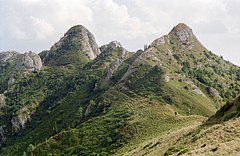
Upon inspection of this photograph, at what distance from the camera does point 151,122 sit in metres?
133

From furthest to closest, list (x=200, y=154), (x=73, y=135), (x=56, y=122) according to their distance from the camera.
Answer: (x=56, y=122), (x=73, y=135), (x=200, y=154)

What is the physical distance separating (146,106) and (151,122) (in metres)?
23.8

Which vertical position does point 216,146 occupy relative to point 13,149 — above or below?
below

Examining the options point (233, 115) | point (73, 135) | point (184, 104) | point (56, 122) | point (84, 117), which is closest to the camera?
point (233, 115)

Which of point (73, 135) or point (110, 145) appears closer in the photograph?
point (110, 145)

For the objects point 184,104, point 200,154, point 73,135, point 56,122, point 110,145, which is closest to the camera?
point 200,154

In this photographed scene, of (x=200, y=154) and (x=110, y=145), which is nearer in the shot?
(x=200, y=154)

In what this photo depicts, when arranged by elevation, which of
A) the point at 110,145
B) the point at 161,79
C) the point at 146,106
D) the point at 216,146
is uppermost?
the point at 161,79

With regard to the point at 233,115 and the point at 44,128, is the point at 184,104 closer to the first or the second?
the point at 44,128

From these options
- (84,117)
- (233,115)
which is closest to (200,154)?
(233,115)

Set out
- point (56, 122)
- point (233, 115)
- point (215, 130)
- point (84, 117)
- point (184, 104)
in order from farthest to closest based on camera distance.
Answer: point (56, 122) < point (84, 117) < point (184, 104) < point (233, 115) < point (215, 130)

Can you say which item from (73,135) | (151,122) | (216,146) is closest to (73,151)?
(73,135)

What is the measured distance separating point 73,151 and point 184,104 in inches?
2512

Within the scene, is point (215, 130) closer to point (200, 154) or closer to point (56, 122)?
point (200, 154)
